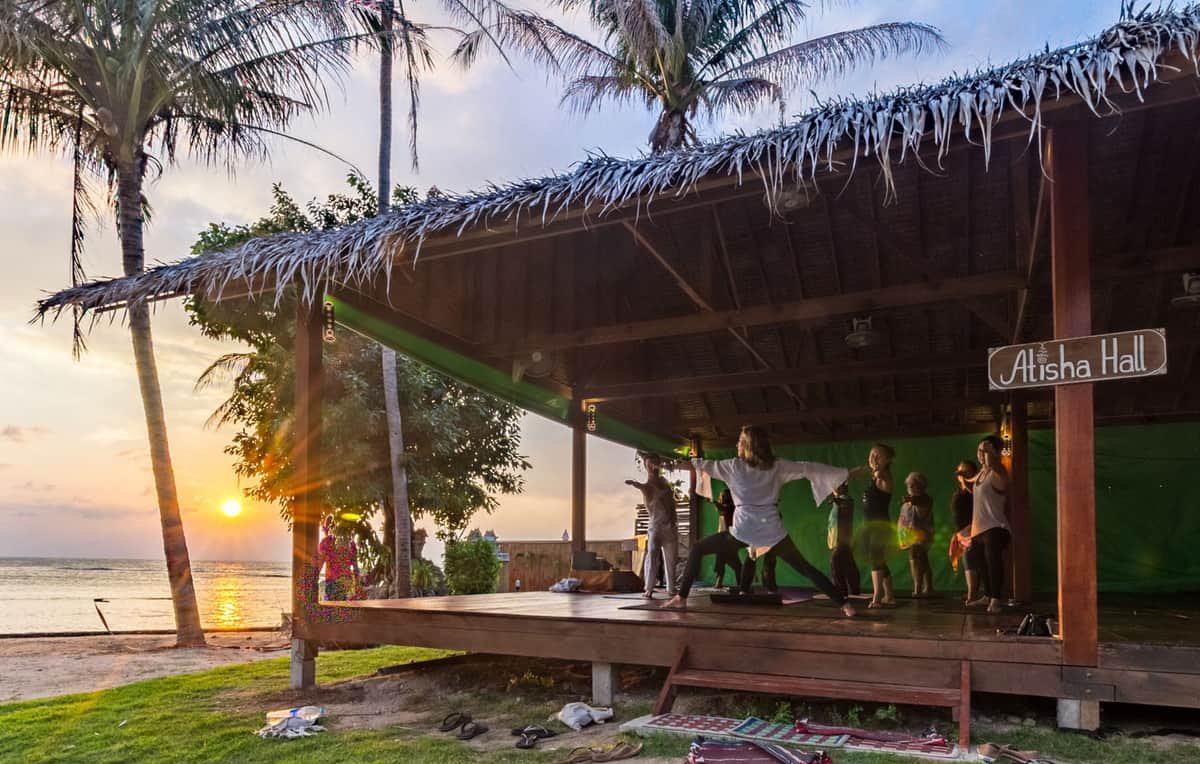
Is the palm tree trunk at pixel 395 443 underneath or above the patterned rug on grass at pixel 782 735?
above

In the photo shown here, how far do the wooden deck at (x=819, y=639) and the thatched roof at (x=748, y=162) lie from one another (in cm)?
264

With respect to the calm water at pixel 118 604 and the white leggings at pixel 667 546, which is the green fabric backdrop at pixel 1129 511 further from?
the calm water at pixel 118 604

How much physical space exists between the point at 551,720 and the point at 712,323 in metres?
3.77

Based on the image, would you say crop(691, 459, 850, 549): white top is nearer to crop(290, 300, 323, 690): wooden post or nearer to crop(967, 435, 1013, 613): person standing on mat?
crop(967, 435, 1013, 613): person standing on mat

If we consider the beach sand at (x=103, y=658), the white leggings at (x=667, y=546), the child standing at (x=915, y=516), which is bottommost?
the beach sand at (x=103, y=658)

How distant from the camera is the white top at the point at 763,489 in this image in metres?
6.83

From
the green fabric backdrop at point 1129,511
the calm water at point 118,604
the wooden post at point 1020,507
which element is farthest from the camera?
the calm water at point 118,604

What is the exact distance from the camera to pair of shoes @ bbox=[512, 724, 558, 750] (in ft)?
17.4

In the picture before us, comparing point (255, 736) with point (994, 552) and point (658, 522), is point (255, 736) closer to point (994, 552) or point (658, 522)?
point (658, 522)

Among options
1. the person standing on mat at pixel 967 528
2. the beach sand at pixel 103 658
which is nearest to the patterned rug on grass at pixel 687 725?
the person standing on mat at pixel 967 528

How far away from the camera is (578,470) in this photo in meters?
11.5

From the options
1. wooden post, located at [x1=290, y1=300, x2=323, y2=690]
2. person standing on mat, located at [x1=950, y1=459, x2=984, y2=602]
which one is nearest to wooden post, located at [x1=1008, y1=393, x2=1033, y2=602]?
person standing on mat, located at [x1=950, y1=459, x2=984, y2=602]

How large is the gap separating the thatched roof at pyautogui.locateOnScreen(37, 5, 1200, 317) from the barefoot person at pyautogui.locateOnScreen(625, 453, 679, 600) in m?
2.70

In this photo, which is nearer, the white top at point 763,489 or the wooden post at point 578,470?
the white top at point 763,489
